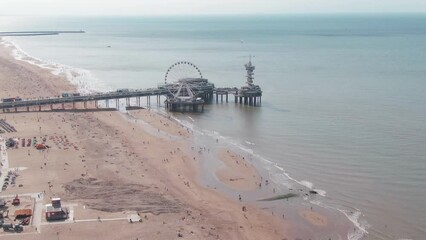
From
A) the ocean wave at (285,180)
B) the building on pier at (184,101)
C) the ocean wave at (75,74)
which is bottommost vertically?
the ocean wave at (285,180)

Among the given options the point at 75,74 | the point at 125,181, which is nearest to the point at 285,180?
the point at 125,181

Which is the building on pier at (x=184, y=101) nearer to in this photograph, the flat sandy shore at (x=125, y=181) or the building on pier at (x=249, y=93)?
the building on pier at (x=249, y=93)

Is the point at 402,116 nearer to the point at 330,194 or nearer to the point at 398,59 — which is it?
the point at 330,194

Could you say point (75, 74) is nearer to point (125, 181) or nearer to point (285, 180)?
point (125, 181)

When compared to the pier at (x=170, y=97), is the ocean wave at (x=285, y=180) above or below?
below

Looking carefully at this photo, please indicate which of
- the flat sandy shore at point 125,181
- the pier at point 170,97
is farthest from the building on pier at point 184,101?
the flat sandy shore at point 125,181
